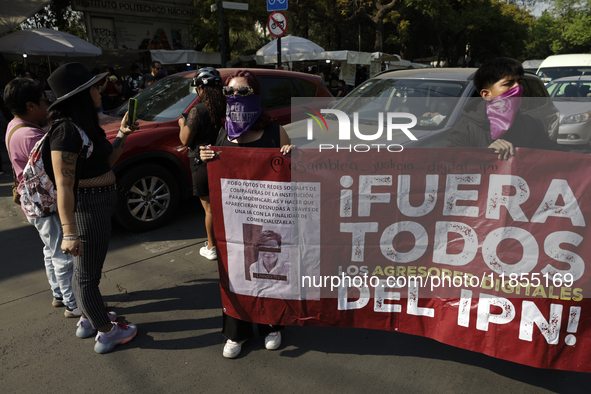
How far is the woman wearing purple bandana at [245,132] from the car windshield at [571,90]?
31.2ft

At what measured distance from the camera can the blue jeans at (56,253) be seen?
3.04 m

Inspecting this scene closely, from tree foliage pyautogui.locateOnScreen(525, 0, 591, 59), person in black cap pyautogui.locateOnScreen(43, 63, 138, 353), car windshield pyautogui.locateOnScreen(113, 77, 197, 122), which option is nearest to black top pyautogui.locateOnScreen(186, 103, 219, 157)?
person in black cap pyautogui.locateOnScreen(43, 63, 138, 353)

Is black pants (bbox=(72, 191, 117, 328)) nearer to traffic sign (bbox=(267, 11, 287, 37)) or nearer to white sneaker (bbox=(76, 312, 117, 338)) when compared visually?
white sneaker (bbox=(76, 312, 117, 338))

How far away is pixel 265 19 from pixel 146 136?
1827 cm

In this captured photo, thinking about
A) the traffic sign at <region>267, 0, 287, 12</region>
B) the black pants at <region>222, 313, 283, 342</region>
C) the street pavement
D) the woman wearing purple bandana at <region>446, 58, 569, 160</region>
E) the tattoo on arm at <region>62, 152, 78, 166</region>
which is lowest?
the street pavement

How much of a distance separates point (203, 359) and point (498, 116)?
249 centimetres

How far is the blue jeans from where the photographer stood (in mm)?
3039

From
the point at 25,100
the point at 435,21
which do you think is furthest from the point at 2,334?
the point at 435,21

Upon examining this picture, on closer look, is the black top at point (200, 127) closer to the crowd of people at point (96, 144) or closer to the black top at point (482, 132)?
the crowd of people at point (96, 144)

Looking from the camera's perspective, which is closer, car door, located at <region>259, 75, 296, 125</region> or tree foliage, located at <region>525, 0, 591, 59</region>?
car door, located at <region>259, 75, 296, 125</region>

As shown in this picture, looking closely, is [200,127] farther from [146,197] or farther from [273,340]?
[273,340]

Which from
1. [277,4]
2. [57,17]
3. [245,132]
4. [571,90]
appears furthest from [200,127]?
[57,17]

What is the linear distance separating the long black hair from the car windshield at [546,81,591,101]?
10384 mm

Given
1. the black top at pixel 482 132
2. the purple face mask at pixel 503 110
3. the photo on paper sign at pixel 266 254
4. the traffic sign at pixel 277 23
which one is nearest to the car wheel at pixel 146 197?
the photo on paper sign at pixel 266 254
